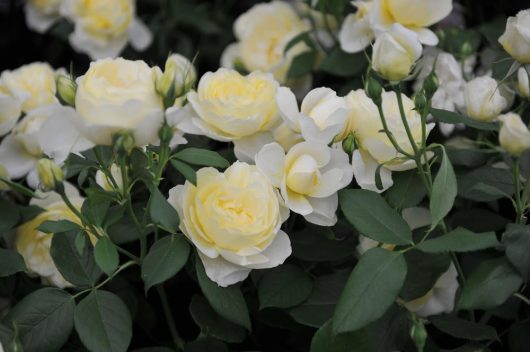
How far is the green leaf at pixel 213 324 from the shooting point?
766 mm

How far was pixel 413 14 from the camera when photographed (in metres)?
0.88

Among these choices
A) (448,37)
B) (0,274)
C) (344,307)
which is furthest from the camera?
(448,37)

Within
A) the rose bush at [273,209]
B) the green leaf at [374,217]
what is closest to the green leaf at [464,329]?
the rose bush at [273,209]

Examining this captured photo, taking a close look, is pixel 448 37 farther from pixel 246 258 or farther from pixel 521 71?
pixel 246 258

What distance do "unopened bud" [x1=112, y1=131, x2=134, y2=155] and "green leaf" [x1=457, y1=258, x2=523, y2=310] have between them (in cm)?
31

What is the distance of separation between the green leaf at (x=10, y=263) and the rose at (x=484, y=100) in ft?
1.57

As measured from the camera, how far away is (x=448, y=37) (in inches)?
43.1

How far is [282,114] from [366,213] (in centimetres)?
12

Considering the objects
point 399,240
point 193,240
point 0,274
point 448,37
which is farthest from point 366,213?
point 448,37

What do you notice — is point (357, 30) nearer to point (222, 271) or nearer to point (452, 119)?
point (452, 119)

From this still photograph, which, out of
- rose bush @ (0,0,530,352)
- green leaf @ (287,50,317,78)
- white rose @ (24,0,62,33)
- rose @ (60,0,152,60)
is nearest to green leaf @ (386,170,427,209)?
rose bush @ (0,0,530,352)

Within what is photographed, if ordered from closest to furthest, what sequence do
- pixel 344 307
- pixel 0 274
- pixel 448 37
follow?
pixel 344 307 → pixel 0 274 → pixel 448 37

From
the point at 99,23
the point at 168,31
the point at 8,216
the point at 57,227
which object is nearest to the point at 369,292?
the point at 57,227

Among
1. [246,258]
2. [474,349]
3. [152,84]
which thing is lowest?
[474,349]
